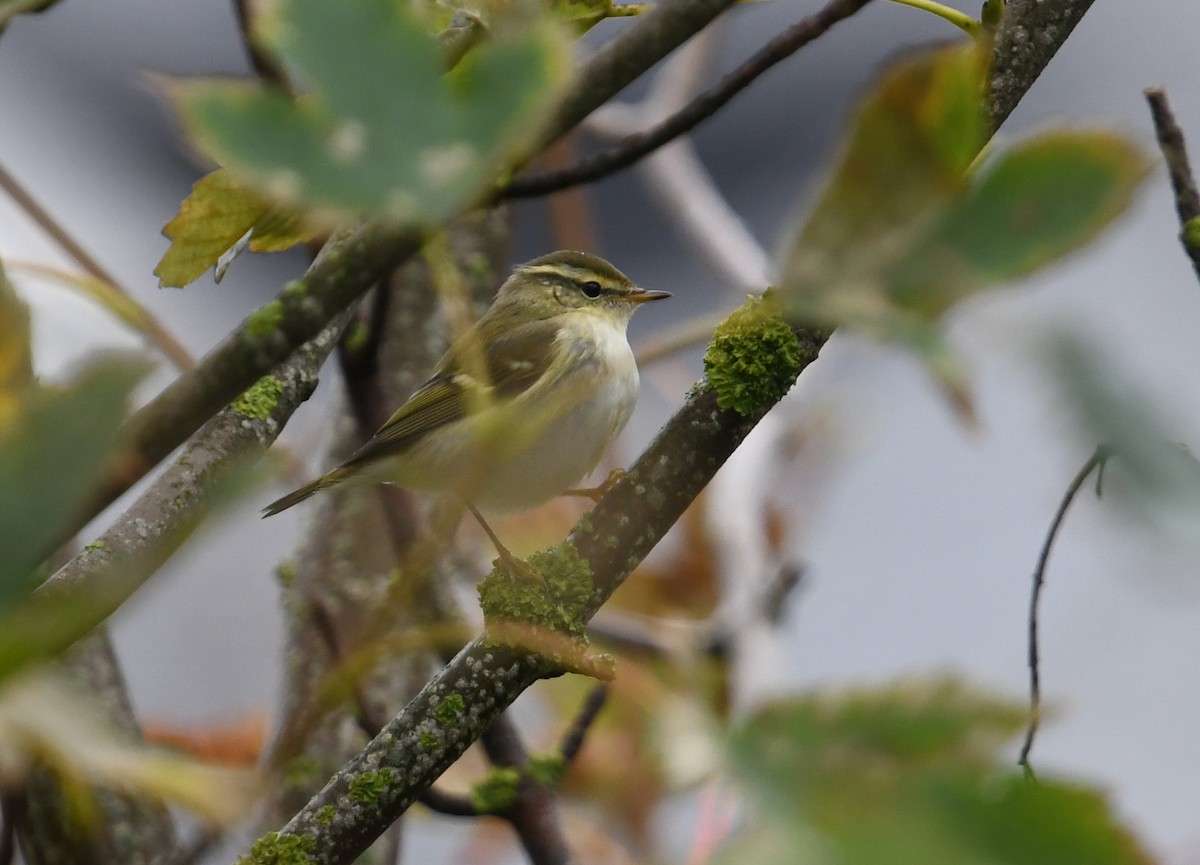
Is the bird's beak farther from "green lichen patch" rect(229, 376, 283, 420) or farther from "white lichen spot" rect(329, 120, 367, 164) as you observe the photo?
"white lichen spot" rect(329, 120, 367, 164)

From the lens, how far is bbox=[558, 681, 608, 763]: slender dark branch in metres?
2.02

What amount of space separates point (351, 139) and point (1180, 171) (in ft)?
4.63

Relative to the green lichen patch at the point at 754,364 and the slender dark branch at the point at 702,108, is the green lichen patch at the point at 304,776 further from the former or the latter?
the slender dark branch at the point at 702,108

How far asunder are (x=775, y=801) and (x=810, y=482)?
10.3ft

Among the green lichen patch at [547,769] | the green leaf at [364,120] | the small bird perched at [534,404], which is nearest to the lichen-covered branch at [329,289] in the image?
the green leaf at [364,120]

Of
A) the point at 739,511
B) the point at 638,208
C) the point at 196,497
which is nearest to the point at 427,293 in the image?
the point at 739,511

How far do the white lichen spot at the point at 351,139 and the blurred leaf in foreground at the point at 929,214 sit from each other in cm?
16

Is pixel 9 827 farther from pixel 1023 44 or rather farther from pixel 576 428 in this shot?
pixel 576 428

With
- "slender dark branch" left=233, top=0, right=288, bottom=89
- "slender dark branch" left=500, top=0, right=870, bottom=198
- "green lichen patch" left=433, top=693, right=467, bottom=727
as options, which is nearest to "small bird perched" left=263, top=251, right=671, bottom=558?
"green lichen patch" left=433, top=693, right=467, bottom=727

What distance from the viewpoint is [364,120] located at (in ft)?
1.52

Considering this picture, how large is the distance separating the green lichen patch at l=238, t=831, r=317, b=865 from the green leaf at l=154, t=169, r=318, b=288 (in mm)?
624

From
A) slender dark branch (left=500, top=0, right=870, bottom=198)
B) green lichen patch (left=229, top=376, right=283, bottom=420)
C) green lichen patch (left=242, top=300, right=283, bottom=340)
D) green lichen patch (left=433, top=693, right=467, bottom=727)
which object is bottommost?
green lichen patch (left=433, top=693, right=467, bottom=727)

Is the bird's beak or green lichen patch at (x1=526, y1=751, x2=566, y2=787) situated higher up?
green lichen patch at (x1=526, y1=751, x2=566, y2=787)

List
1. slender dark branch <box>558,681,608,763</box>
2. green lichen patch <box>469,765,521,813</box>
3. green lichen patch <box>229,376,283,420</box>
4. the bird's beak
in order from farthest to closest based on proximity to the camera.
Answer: the bird's beak, green lichen patch <box>469,765,521,813</box>, slender dark branch <box>558,681,608,763</box>, green lichen patch <box>229,376,283,420</box>
